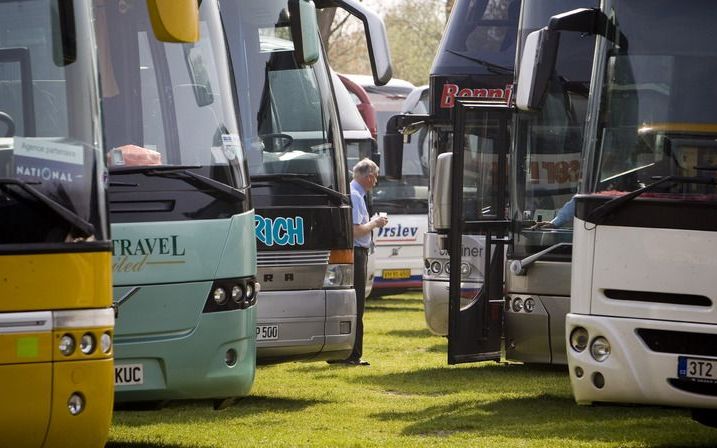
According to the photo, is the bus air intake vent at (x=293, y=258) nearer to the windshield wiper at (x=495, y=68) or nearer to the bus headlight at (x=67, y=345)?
the windshield wiper at (x=495, y=68)

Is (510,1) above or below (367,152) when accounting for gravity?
above

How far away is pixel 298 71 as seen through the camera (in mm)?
11445

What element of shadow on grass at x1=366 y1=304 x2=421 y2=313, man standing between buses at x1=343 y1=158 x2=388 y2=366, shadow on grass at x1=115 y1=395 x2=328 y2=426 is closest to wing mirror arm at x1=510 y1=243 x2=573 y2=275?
shadow on grass at x1=115 y1=395 x2=328 y2=426

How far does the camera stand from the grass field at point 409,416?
10.2 m

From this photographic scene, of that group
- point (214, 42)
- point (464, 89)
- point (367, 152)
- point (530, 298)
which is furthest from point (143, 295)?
point (367, 152)

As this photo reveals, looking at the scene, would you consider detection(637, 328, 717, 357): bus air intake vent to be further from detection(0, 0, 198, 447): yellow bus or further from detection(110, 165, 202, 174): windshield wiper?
detection(0, 0, 198, 447): yellow bus

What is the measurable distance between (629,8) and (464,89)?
519 centimetres

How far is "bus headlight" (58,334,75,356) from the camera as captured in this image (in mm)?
6652

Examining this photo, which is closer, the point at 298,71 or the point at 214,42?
the point at 214,42

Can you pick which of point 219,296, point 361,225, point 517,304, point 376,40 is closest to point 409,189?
point 361,225

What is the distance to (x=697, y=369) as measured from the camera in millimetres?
8547

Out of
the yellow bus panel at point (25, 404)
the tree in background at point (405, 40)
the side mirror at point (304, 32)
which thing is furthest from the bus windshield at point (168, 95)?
the tree in background at point (405, 40)

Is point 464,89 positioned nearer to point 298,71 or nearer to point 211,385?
point 298,71

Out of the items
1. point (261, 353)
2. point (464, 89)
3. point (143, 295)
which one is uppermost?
point (464, 89)
